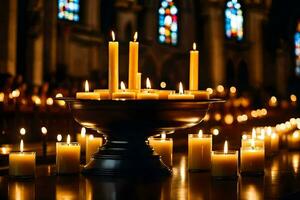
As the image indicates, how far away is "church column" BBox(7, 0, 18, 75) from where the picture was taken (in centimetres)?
1778

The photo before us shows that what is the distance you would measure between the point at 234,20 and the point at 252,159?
27216 mm

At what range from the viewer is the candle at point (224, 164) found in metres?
4.20

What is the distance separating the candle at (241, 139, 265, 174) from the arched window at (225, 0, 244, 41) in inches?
1050

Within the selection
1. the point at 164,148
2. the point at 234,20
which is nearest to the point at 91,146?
the point at 164,148

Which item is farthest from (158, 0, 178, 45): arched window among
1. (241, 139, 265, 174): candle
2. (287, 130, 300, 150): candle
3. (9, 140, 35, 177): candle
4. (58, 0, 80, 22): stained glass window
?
(9, 140, 35, 177): candle

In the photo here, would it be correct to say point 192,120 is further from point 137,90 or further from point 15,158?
point 15,158

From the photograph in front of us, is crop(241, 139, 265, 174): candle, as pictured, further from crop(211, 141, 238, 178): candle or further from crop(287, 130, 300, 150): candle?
crop(287, 130, 300, 150): candle

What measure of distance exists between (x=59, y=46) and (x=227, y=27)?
11301mm

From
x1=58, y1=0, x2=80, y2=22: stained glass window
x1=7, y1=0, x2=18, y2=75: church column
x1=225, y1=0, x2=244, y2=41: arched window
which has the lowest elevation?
x1=7, y1=0, x2=18, y2=75: church column

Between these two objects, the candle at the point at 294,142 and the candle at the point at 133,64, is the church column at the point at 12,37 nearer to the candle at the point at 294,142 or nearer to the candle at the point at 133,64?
the candle at the point at 294,142

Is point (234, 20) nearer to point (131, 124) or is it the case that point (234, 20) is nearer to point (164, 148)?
point (164, 148)

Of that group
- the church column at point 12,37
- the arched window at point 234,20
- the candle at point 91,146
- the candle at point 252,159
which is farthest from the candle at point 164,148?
the arched window at point 234,20

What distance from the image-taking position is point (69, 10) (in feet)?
75.8

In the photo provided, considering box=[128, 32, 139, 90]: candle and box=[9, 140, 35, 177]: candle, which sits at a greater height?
box=[128, 32, 139, 90]: candle
